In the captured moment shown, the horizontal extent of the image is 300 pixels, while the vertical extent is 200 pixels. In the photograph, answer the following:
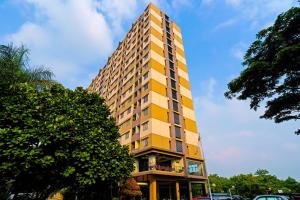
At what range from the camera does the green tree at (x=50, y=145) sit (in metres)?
11.4

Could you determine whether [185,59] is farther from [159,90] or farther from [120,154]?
A: [120,154]

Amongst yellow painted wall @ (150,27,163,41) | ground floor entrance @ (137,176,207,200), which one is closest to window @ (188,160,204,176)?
ground floor entrance @ (137,176,207,200)

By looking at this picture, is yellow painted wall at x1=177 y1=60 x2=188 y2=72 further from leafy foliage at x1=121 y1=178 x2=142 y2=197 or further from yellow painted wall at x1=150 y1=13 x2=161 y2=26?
leafy foliage at x1=121 y1=178 x2=142 y2=197

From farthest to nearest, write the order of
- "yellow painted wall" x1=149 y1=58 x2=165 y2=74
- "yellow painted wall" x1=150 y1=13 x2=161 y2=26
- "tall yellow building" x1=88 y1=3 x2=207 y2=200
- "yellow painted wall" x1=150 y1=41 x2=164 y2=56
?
"yellow painted wall" x1=150 y1=13 x2=161 y2=26
"yellow painted wall" x1=150 y1=41 x2=164 y2=56
"yellow painted wall" x1=149 y1=58 x2=165 y2=74
"tall yellow building" x1=88 y1=3 x2=207 y2=200

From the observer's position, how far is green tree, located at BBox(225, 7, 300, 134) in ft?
36.7

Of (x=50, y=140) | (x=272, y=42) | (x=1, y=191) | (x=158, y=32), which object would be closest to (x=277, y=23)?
(x=272, y=42)

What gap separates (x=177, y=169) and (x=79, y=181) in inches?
773

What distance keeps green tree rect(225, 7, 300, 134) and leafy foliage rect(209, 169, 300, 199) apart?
50.7 meters

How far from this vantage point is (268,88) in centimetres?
1297

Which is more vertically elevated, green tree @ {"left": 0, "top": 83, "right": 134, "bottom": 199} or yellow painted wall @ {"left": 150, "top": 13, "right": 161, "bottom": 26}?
yellow painted wall @ {"left": 150, "top": 13, "right": 161, "bottom": 26}

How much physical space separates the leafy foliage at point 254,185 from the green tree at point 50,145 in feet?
172

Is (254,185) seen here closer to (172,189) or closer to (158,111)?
(172,189)

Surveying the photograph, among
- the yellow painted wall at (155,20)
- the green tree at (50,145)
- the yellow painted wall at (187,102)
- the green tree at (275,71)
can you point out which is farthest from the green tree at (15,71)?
the yellow painted wall at (155,20)

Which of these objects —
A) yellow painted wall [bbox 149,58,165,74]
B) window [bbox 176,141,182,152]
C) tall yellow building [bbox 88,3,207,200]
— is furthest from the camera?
yellow painted wall [bbox 149,58,165,74]
